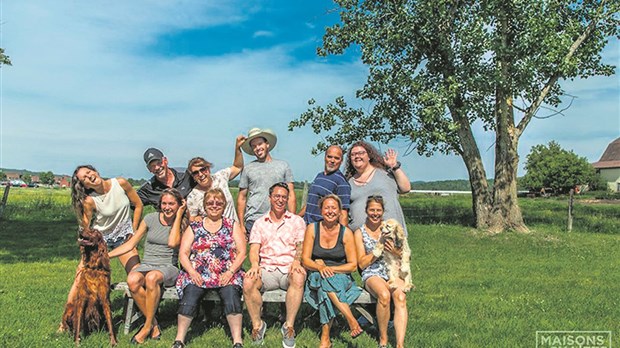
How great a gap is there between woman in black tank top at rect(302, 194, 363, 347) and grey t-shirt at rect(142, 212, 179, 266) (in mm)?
1478

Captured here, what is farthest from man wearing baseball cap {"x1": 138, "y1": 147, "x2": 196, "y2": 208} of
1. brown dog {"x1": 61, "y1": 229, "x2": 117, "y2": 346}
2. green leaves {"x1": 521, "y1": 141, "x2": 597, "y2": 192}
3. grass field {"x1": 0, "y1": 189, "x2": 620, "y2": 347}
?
green leaves {"x1": 521, "y1": 141, "x2": 597, "y2": 192}

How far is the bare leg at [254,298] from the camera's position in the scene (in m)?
5.11

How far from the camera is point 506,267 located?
33.0ft

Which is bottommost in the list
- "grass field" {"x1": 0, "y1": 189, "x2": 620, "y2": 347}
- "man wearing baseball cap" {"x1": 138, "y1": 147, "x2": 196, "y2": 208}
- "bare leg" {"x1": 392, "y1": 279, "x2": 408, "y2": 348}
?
"grass field" {"x1": 0, "y1": 189, "x2": 620, "y2": 347}

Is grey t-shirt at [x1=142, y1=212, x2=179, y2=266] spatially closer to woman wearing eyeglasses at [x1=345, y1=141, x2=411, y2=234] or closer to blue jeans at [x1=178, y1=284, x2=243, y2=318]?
blue jeans at [x1=178, y1=284, x2=243, y2=318]

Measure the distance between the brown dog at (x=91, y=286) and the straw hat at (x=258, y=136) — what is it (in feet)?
6.13

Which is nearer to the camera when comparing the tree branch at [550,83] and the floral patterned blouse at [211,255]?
the floral patterned blouse at [211,255]

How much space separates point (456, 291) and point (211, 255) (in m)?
4.03

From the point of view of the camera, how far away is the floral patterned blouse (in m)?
5.19

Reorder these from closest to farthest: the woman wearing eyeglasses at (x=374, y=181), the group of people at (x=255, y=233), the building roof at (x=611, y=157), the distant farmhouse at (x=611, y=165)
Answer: the group of people at (x=255, y=233)
the woman wearing eyeglasses at (x=374, y=181)
the distant farmhouse at (x=611, y=165)
the building roof at (x=611, y=157)

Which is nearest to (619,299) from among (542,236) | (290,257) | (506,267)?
(506,267)

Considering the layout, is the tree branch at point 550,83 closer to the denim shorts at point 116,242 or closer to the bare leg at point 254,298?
the bare leg at point 254,298

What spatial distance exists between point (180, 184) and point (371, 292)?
2394 millimetres

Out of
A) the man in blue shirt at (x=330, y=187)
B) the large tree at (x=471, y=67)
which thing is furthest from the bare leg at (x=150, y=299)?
the large tree at (x=471, y=67)
